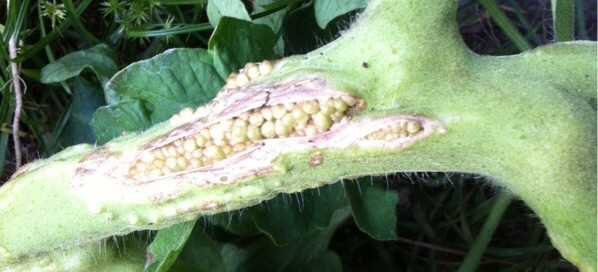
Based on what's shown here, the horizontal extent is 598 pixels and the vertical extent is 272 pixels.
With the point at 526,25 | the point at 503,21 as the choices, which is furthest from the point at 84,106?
the point at 526,25

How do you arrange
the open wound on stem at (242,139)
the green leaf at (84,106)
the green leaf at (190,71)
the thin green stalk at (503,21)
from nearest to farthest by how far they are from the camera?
the open wound on stem at (242,139) → the green leaf at (190,71) → the thin green stalk at (503,21) → the green leaf at (84,106)

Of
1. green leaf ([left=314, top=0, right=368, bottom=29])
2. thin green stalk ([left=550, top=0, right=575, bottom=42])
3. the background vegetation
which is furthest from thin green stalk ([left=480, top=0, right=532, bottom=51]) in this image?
green leaf ([left=314, top=0, right=368, bottom=29])

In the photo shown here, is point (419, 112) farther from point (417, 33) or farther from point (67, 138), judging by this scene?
point (67, 138)

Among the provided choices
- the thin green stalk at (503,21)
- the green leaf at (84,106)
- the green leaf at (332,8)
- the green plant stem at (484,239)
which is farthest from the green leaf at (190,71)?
the green plant stem at (484,239)

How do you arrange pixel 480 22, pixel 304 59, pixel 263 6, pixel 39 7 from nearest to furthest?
pixel 304 59, pixel 263 6, pixel 39 7, pixel 480 22

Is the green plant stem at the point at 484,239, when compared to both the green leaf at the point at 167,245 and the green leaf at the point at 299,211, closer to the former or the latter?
the green leaf at the point at 299,211

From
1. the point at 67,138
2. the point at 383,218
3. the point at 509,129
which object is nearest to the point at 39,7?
the point at 67,138
